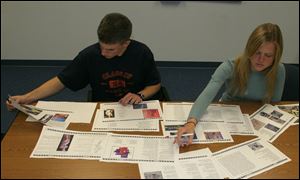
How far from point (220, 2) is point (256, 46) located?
201cm

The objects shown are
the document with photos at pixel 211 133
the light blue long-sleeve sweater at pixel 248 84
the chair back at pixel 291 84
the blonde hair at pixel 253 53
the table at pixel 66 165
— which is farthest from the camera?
the chair back at pixel 291 84

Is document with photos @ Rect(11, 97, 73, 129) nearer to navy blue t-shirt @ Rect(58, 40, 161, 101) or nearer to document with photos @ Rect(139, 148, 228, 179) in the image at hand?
navy blue t-shirt @ Rect(58, 40, 161, 101)

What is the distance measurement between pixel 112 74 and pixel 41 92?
42 cm

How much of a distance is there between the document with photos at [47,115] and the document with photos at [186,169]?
1.64 ft

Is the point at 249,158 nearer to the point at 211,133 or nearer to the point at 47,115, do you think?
the point at 211,133

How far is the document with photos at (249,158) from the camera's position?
1.31m

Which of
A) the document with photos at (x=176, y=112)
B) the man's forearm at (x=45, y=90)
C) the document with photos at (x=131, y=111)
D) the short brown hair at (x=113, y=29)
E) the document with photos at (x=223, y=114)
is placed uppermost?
the short brown hair at (x=113, y=29)

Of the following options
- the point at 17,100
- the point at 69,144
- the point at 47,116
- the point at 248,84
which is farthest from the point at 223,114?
the point at 17,100

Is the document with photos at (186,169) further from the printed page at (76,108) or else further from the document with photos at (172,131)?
the printed page at (76,108)

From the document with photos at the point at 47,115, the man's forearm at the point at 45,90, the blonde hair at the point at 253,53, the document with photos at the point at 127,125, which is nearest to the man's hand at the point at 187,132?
the document with photos at the point at 127,125

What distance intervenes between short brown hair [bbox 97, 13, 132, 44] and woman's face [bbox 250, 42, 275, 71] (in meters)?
0.69

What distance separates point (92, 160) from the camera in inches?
53.1

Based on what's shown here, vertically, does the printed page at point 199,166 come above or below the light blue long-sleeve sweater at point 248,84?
below

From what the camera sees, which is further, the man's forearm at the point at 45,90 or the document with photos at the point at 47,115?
the man's forearm at the point at 45,90
